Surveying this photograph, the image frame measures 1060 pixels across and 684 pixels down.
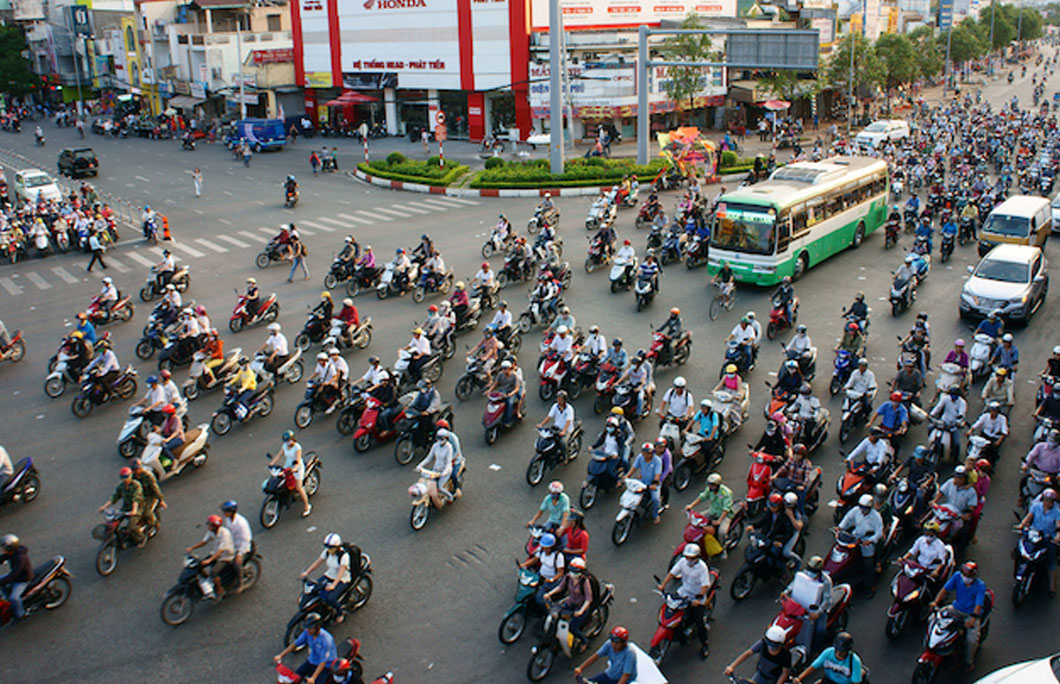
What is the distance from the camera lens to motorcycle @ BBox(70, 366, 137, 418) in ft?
53.7

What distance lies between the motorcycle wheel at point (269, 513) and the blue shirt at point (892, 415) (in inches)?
363

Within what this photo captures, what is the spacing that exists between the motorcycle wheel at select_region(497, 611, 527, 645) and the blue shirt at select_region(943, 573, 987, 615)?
15.3 ft

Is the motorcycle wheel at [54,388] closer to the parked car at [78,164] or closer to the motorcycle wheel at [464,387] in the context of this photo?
the motorcycle wheel at [464,387]

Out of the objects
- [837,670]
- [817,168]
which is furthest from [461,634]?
[817,168]

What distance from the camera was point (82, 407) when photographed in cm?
1636

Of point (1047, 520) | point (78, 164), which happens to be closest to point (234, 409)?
point (1047, 520)

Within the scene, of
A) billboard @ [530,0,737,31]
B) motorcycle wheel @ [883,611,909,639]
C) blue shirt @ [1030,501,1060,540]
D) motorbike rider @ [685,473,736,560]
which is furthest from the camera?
billboard @ [530,0,737,31]

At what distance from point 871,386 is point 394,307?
12.3m

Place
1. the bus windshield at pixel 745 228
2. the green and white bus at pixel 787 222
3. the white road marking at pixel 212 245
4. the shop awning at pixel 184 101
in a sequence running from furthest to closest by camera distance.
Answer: the shop awning at pixel 184 101 < the white road marking at pixel 212 245 < the green and white bus at pixel 787 222 < the bus windshield at pixel 745 228

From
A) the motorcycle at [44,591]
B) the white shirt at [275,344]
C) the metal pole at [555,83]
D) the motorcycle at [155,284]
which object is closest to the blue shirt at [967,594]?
the motorcycle at [44,591]

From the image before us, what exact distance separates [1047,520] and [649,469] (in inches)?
189

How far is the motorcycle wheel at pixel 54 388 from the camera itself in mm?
17375

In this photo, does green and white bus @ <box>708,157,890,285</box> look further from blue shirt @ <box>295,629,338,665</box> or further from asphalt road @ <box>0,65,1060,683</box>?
blue shirt @ <box>295,629,338,665</box>

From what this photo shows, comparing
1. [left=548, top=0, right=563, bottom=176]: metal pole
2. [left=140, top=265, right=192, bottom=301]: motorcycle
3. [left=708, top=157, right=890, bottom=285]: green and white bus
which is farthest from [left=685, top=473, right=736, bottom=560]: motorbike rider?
[left=548, top=0, right=563, bottom=176]: metal pole
